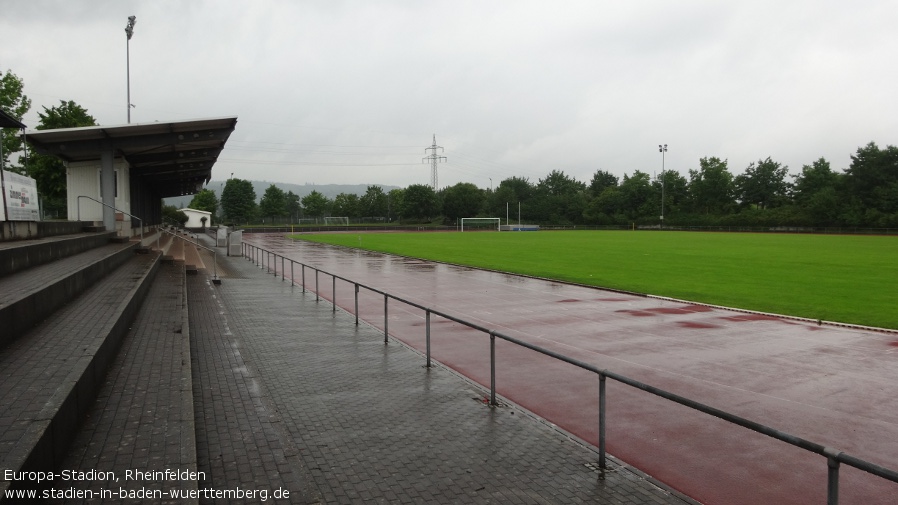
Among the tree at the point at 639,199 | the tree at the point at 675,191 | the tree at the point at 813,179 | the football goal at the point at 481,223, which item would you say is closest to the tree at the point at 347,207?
the football goal at the point at 481,223

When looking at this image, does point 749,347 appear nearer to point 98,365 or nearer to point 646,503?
point 646,503

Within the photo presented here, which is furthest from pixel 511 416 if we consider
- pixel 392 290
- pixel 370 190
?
pixel 370 190

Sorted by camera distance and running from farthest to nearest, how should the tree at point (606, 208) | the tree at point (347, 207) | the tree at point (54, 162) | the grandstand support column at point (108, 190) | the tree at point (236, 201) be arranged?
1. the tree at point (347, 207)
2. the tree at point (236, 201)
3. the tree at point (606, 208)
4. the tree at point (54, 162)
5. the grandstand support column at point (108, 190)

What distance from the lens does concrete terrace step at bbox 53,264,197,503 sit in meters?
4.26

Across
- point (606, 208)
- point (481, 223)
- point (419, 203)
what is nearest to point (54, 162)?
point (481, 223)

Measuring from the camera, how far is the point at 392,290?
19453 mm

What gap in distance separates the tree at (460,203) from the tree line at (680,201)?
21 centimetres

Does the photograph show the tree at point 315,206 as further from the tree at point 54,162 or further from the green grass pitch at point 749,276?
the green grass pitch at point 749,276

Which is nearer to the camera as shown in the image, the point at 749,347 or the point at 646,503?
the point at 646,503

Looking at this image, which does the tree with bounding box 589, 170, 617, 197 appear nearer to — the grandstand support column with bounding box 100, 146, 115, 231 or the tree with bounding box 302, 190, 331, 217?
the tree with bounding box 302, 190, 331, 217

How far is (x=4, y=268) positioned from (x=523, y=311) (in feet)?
34.7

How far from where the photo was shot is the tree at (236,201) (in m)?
121

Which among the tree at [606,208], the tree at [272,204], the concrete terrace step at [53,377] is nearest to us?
the concrete terrace step at [53,377]

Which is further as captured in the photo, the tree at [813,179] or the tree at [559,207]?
the tree at [559,207]
